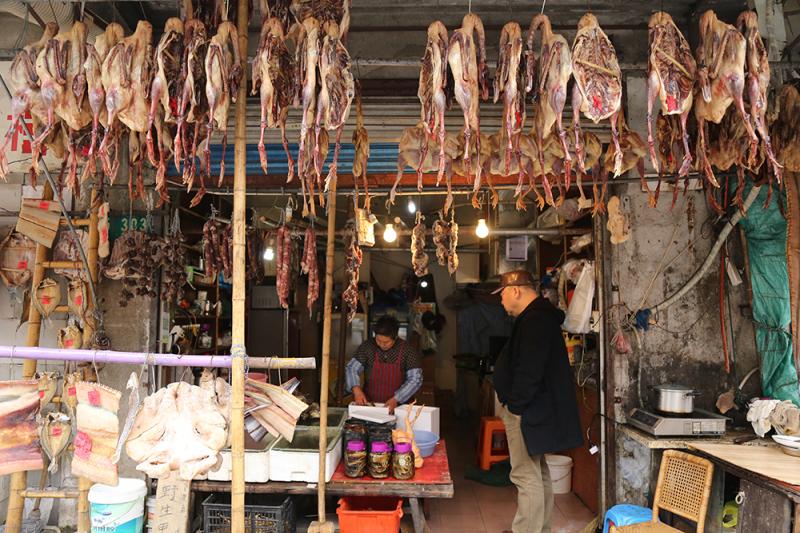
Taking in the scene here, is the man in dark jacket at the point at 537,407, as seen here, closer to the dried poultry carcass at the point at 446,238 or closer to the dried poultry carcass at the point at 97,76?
the dried poultry carcass at the point at 446,238

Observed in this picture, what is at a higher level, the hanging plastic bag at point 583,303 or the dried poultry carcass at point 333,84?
the dried poultry carcass at point 333,84

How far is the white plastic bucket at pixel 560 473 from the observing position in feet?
21.5

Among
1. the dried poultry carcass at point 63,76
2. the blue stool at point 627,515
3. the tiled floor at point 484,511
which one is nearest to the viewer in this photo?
the dried poultry carcass at point 63,76

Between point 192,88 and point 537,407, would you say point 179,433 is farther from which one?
point 537,407

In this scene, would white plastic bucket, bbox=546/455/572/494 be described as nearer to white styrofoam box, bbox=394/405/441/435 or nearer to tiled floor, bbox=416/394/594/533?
tiled floor, bbox=416/394/594/533

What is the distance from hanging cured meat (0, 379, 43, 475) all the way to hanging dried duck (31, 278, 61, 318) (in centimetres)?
207

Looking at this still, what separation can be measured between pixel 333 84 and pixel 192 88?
2.51ft

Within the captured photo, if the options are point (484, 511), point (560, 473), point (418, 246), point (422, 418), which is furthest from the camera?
point (418, 246)

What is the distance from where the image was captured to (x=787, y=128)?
3816mm

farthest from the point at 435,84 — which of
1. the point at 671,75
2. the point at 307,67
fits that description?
the point at 671,75

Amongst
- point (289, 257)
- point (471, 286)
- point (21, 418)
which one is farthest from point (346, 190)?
point (471, 286)

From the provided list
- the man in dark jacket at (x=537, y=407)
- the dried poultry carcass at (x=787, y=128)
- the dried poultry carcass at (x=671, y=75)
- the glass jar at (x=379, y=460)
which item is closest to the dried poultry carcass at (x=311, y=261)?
the glass jar at (x=379, y=460)

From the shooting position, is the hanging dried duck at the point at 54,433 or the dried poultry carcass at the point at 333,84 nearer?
the dried poultry carcass at the point at 333,84

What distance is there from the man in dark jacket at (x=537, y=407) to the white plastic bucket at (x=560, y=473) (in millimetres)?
1808
